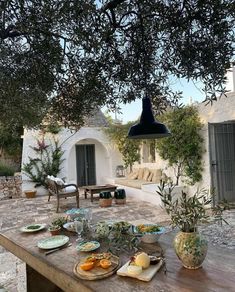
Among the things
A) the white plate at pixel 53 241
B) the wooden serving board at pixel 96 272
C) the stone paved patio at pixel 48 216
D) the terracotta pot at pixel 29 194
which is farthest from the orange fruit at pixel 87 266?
the terracotta pot at pixel 29 194

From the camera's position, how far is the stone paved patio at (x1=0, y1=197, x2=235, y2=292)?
14.3ft

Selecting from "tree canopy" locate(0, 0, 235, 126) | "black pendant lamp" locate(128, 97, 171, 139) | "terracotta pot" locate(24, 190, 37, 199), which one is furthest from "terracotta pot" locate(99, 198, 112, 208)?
"black pendant lamp" locate(128, 97, 171, 139)

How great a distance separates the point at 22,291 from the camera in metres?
3.74

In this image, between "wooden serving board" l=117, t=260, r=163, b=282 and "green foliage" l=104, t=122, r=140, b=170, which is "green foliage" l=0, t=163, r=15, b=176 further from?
"wooden serving board" l=117, t=260, r=163, b=282

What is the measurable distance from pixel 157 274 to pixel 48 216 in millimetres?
6826

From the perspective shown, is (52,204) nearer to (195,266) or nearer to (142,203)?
(142,203)

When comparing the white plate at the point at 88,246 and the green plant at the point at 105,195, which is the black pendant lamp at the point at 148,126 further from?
the green plant at the point at 105,195

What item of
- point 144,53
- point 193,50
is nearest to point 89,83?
point 144,53

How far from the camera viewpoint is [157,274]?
6.30ft

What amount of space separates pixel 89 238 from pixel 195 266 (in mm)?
1087

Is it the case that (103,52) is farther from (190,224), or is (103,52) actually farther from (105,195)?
(105,195)

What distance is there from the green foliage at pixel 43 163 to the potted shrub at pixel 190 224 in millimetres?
10949

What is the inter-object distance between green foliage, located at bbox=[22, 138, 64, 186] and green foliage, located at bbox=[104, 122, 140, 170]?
8.88 ft

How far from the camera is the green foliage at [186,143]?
8531 mm
